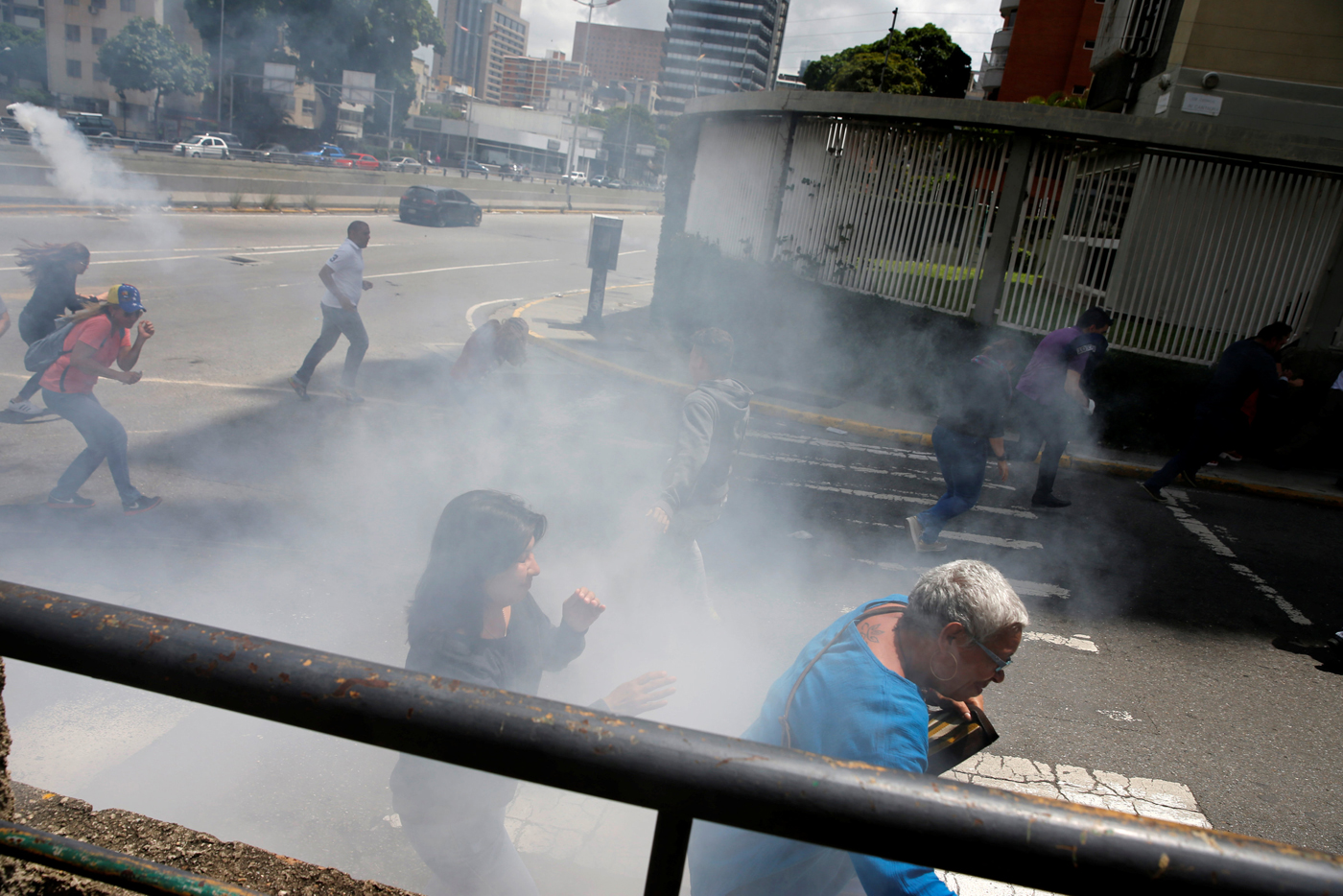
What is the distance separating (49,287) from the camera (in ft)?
20.5

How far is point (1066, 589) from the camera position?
234 inches

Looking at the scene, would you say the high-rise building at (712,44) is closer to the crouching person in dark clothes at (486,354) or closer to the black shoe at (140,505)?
the crouching person in dark clothes at (486,354)

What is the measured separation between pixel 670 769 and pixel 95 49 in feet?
259

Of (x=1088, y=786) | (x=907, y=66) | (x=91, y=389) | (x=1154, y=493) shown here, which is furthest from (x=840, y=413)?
(x=907, y=66)

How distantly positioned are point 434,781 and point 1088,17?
158 feet

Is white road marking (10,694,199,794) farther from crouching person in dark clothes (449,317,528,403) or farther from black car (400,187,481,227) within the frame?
black car (400,187,481,227)

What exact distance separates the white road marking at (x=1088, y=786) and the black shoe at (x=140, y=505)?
15.8 feet

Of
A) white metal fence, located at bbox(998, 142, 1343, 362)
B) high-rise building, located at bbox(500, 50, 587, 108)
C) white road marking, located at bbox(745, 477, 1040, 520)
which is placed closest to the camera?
white road marking, located at bbox(745, 477, 1040, 520)

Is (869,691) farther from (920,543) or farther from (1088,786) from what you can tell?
(920,543)

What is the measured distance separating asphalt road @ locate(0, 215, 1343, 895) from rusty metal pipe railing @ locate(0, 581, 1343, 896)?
7.75ft

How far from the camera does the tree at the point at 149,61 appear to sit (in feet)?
182

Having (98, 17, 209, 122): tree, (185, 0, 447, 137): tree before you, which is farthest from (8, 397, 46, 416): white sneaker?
(98, 17, 209, 122): tree

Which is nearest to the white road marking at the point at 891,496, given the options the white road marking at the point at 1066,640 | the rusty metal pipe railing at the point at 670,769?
the white road marking at the point at 1066,640

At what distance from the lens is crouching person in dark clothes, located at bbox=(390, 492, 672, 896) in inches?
91.0
